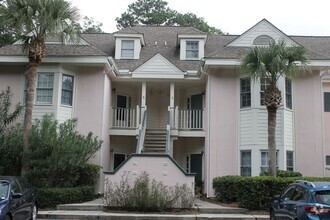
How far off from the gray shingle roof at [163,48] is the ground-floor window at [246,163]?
175 inches

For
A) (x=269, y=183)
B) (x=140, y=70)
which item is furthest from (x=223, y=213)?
(x=140, y=70)

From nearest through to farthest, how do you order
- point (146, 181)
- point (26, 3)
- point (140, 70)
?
point (146, 181), point (26, 3), point (140, 70)

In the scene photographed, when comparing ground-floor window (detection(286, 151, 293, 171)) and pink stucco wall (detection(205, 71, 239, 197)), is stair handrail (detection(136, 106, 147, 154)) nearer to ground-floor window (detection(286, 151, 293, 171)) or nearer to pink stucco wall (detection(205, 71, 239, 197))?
pink stucco wall (detection(205, 71, 239, 197))

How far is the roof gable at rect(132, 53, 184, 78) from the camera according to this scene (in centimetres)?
2036

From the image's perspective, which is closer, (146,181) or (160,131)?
(146,181)

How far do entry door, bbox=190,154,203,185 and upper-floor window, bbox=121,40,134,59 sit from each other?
6702 mm

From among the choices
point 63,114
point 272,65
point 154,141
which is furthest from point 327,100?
point 63,114

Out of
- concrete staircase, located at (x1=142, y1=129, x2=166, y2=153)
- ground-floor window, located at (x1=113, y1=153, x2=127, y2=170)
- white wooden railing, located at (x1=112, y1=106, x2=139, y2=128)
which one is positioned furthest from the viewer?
ground-floor window, located at (x1=113, y1=153, x2=127, y2=170)

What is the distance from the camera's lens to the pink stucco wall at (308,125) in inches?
724

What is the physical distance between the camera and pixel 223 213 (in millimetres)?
14586

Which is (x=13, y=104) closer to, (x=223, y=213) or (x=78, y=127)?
(x=78, y=127)

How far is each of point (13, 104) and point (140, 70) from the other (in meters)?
6.36

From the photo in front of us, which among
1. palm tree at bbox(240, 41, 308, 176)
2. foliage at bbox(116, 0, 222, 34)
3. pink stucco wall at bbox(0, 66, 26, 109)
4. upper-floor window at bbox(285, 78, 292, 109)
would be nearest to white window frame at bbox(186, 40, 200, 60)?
upper-floor window at bbox(285, 78, 292, 109)

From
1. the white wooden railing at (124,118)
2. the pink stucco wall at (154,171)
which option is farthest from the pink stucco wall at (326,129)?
the white wooden railing at (124,118)
